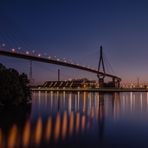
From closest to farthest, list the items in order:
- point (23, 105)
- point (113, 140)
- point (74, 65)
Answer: point (113, 140) → point (23, 105) → point (74, 65)

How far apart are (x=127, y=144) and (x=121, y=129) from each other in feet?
9.07

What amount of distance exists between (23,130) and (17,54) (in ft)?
48.5

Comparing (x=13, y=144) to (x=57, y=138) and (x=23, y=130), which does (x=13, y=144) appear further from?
(x=23, y=130)

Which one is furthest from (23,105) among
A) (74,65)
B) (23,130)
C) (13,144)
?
(74,65)

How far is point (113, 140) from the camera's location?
902cm

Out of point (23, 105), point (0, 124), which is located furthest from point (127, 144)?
point (23, 105)

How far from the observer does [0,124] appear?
11.4 m

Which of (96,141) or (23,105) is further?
(23,105)

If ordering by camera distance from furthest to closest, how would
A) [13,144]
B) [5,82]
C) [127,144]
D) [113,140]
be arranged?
[5,82], [113,140], [127,144], [13,144]

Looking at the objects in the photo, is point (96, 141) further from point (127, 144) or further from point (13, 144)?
point (13, 144)

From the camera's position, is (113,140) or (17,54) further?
(17,54)

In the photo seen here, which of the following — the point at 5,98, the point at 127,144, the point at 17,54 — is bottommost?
the point at 127,144

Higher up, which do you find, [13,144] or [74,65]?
[74,65]

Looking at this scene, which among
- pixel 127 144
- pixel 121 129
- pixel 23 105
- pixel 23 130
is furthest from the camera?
pixel 23 105
